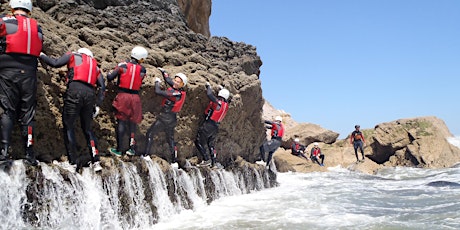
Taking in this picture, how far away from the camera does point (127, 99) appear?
8.08 metres

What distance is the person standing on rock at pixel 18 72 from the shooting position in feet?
18.6

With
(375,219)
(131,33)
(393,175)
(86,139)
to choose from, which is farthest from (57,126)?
(393,175)

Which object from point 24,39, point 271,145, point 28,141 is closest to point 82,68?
point 24,39

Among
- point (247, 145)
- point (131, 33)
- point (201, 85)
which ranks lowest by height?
point (247, 145)

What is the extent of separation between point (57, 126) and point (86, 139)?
54 centimetres

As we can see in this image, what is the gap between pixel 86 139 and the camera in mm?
7316

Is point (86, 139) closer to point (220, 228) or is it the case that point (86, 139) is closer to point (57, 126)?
point (57, 126)

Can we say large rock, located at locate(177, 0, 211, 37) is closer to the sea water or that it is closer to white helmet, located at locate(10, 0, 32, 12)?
the sea water

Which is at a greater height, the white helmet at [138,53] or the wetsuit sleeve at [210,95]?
the white helmet at [138,53]

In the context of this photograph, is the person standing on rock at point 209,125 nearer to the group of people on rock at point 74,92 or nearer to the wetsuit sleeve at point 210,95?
the wetsuit sleeve at point 210,95

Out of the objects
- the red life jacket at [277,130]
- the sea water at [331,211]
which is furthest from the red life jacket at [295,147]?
the sea water at [331,211]

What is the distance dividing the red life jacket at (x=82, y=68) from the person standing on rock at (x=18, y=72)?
0.78 metres

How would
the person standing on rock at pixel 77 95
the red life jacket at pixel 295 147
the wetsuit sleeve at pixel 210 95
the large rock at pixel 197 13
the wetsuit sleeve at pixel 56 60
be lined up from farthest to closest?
the red life jacket at pixel 295 147, the large rock at pixel 197 13, the wetsuit sleeve at pixel 210 95, the person standing on rock at pixel 77 95, the wetsuit sleeve at pixel 56 60

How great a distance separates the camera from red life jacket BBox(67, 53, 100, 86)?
6746 mm
